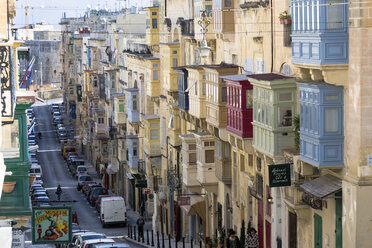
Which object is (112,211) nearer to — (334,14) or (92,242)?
(92,242)

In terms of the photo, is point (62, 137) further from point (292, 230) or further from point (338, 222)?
point (338, 222)

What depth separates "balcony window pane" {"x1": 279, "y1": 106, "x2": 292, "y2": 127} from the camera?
32.6 meters

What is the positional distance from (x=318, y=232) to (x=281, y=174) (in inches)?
82.6

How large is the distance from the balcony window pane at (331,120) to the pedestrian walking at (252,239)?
8.33 meters

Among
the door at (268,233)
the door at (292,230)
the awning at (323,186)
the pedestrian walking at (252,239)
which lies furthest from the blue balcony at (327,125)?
the door at (268,233)

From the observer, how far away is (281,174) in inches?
1251

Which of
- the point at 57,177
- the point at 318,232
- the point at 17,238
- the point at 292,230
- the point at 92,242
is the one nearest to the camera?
the point at 318,232

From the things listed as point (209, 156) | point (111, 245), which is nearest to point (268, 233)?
point (111, 245)

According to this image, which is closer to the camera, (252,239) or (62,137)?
(252,239)

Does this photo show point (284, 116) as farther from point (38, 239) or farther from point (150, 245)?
point (150, 245)

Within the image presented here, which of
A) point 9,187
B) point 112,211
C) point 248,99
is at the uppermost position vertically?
point 248,99

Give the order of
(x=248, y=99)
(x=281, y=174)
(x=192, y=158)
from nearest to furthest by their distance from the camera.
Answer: (x=281, y=174)
(x=248, y=99)
(x=192, y=158)

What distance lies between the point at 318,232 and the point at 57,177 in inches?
2601

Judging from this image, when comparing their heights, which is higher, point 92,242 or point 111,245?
point 111,245
